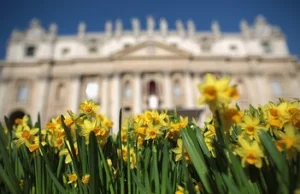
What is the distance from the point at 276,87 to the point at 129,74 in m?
15.9

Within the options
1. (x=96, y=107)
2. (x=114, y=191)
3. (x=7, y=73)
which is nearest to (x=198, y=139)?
(x=114, y=191)

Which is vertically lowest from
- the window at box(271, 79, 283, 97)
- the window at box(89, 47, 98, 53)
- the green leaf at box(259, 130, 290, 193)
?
the green leaf at box(259, 130, 290, 193)

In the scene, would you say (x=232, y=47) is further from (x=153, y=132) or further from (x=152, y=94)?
(x=153, y=132)

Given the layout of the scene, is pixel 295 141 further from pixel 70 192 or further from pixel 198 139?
pixel 70 192

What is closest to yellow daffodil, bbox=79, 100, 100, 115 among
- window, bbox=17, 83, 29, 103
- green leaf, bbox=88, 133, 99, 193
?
green leaf, bbox=88, 133, 99, 193

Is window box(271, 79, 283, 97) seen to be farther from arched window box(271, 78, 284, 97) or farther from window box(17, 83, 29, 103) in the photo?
window box(17, 83, 29, 103)

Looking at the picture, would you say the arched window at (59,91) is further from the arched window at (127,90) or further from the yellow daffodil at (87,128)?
the yellow daffodil at (87,128)

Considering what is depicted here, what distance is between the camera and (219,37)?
91.9 feet

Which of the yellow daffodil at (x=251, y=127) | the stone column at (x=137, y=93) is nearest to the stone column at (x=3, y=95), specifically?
the stone column at (x=137, y=93)

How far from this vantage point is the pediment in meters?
24.6

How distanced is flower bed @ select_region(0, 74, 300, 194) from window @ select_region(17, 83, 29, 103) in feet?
84.7

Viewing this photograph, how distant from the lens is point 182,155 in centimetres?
98

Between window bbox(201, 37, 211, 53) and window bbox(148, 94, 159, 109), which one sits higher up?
window bbox(201, 37, 211, 53)

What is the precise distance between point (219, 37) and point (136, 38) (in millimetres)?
9986
